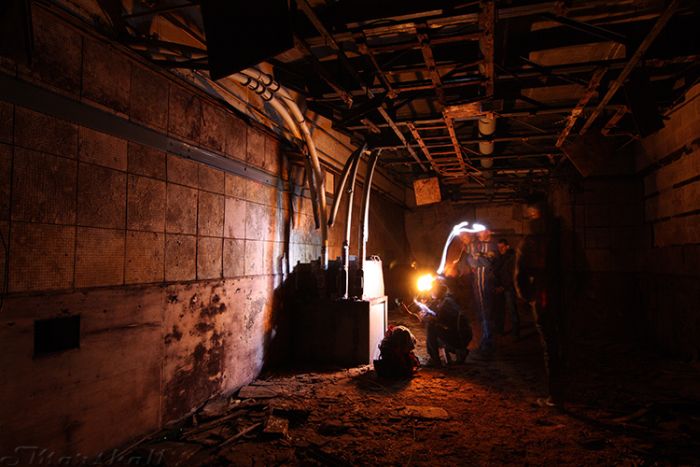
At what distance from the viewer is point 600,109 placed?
6.13m

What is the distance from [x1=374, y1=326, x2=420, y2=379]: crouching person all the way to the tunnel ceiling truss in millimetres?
3662

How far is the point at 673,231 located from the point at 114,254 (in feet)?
30.9

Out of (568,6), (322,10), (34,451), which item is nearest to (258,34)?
(322,10)

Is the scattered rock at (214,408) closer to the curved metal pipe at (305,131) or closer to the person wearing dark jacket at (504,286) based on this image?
the curved metal pipe at (305,131)

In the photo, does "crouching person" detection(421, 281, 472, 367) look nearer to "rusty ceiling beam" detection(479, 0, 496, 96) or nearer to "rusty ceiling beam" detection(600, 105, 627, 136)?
"rusty ceiling beam" detection(479, 0, 496, 96)

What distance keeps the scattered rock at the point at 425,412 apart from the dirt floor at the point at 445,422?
1 cm

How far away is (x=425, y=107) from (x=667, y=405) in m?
6.20

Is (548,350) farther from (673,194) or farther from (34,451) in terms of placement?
(34,451)

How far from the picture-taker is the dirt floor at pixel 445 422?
406 cm

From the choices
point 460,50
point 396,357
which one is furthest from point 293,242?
point 460,50

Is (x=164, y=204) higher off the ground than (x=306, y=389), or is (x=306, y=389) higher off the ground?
(x=164, y=204)

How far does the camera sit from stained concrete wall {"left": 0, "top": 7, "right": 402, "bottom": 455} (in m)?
3.27

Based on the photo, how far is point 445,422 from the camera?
4.89m

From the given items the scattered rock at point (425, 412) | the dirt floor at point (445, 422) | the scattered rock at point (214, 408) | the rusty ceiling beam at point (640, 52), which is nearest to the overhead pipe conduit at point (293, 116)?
the dirt floor at point (445, 422)
